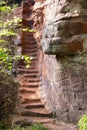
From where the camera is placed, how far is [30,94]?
10.5 meters

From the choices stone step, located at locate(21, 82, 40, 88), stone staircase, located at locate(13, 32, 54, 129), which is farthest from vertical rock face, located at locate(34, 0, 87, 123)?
stone step, located at locate(21, 82, 40, 88)

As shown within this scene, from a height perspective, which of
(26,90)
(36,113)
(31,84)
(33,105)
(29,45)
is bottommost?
(36,113)

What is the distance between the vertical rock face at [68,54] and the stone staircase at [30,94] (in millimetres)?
672

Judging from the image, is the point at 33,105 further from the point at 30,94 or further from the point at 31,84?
the point at 31,84

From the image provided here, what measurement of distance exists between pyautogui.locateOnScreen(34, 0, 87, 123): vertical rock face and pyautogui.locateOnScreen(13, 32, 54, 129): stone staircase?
672 mm

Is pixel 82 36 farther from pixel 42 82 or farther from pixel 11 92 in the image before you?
pixel 42 82

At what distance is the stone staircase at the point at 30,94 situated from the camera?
343 inches

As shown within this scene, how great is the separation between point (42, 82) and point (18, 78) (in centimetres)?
118

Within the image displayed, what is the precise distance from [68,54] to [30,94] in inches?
129

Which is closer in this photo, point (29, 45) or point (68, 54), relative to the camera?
point (68, 54)

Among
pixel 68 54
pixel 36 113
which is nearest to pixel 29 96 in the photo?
pixel 36 113

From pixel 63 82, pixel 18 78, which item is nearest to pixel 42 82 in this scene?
pixel 18 78

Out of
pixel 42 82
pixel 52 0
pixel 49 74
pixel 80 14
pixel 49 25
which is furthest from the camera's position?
pixel 42 82

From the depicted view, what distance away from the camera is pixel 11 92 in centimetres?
785
